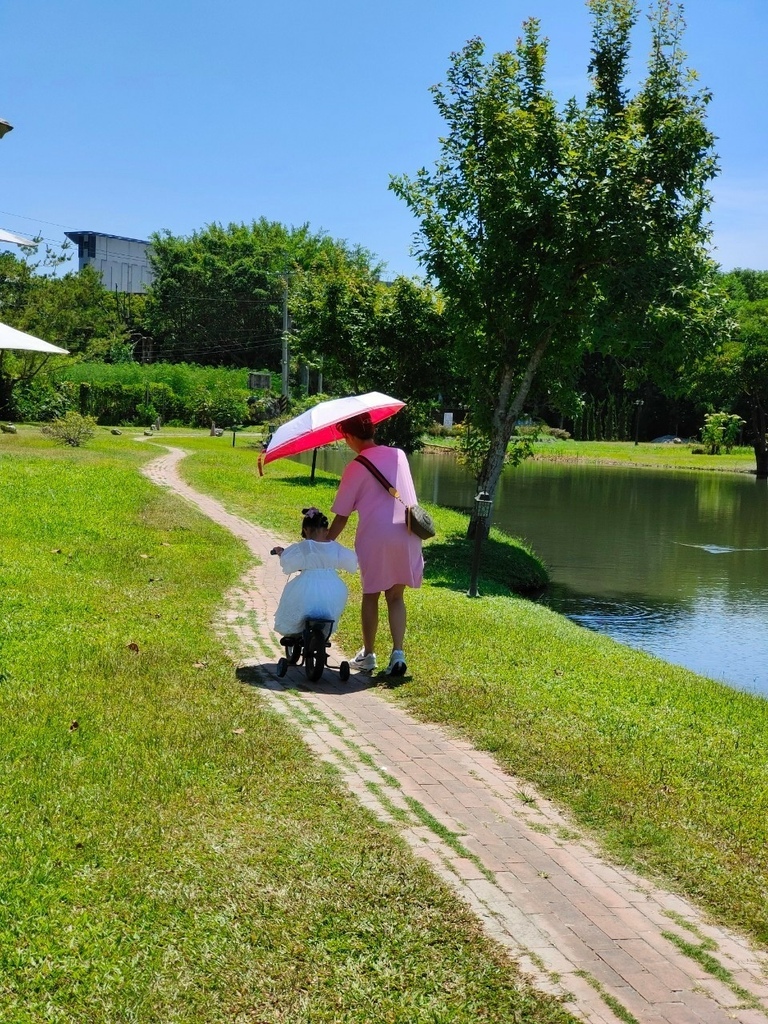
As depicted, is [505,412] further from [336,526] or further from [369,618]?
[336,526]

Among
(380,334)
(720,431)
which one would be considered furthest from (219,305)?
(380,334)

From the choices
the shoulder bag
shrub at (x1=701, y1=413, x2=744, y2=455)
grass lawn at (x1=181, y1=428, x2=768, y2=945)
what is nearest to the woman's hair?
the shoulder bag

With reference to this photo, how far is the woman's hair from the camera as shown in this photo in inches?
320

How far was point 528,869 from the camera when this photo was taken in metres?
4.67

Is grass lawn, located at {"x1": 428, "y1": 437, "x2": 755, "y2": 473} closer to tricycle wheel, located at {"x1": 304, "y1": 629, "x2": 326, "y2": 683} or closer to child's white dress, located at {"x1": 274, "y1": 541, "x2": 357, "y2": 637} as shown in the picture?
child's white dress, located at {"x1": 274, "y1": 541, "x2": 357, "y2": 637}

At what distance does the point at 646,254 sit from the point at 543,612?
645 centimetres

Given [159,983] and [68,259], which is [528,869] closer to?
[159,983]

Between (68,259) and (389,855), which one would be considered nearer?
(389,855)

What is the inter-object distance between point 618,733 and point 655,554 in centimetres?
1844

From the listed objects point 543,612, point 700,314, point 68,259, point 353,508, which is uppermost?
point 68,259

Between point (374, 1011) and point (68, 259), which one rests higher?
point (68, 259)

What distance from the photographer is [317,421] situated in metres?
7.88

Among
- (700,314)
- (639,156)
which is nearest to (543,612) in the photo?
(700,314)

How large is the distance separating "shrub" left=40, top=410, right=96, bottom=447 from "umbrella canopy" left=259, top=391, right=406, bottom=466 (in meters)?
27.3
